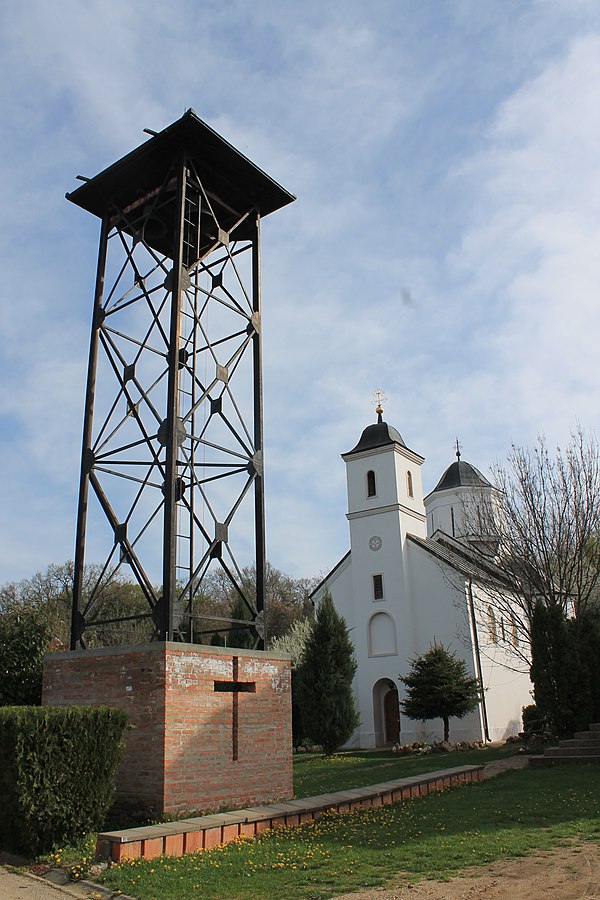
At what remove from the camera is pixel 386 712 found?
82.5 ft

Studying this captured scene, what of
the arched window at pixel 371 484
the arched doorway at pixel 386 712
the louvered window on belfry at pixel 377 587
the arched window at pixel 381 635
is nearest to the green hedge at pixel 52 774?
the arched window at pixel 381 635

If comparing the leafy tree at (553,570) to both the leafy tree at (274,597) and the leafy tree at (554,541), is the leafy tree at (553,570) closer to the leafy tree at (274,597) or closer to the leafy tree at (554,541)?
the leafy tree at (554,541)

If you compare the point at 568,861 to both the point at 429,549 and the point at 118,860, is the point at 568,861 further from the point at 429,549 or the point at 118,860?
the point at 429,549

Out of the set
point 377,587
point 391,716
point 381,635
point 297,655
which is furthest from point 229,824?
point 297,655

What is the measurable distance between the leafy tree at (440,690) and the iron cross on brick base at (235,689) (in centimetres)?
1255

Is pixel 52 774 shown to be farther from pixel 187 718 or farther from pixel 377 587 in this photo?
pixel 377 587

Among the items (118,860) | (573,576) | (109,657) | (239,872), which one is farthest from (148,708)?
(573,576)

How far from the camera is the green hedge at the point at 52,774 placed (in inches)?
257

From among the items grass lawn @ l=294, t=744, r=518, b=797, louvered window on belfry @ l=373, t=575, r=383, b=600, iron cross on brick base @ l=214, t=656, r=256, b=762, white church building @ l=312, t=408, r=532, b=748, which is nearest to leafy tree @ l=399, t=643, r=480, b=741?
grass lawn @ l=294, t=744, r=518, b=797

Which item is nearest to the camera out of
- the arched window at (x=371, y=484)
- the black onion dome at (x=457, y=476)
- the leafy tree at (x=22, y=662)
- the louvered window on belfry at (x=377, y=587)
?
the leafy tree at (x=22, y=662)

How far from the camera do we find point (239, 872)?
225 inches

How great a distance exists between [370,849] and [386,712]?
19.7 metres

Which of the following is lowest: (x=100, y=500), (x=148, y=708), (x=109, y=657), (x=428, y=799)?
(x=428, y=799)

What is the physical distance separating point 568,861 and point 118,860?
357cm
